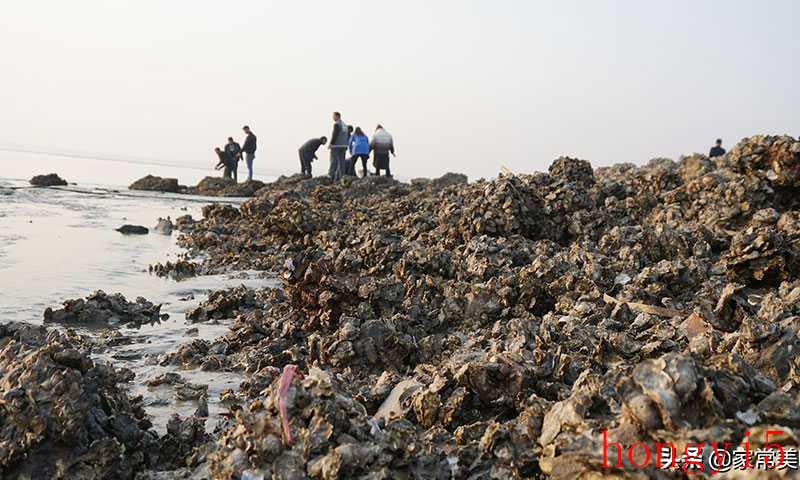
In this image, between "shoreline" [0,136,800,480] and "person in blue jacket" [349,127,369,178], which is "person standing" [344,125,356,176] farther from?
"shoreline" [0,136,800,480]

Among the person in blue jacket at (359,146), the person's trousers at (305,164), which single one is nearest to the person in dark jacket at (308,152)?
the person's trousers at (305,164)

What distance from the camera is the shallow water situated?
13.5 ft

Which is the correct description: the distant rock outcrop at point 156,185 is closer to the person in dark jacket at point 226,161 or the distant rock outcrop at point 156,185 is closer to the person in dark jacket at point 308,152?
the person in dark jacket at point 226,161

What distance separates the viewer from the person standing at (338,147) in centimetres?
1995

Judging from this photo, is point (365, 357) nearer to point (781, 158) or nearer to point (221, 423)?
point (221, 423)

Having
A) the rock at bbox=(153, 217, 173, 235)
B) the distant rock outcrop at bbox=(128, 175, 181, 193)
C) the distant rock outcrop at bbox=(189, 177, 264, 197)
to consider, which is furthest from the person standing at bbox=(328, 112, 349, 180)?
the rock at bbox=(153, 217, 173, 235)

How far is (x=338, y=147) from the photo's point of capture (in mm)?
20828

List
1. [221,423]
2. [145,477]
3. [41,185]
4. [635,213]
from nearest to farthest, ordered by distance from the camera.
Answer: [145,477], [221,423], [635,213], [41,185]

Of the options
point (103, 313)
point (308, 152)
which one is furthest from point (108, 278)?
point (308, 152)

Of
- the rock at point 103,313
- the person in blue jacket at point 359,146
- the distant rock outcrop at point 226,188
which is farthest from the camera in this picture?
the distant rock outcrop at point 226,188

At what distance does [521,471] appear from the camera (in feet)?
7.83

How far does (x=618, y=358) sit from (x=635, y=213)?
4.60 m

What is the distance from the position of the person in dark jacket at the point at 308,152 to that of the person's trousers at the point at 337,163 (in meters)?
1.71

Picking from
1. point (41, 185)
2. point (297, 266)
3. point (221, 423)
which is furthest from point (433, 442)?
point (41, 185)
